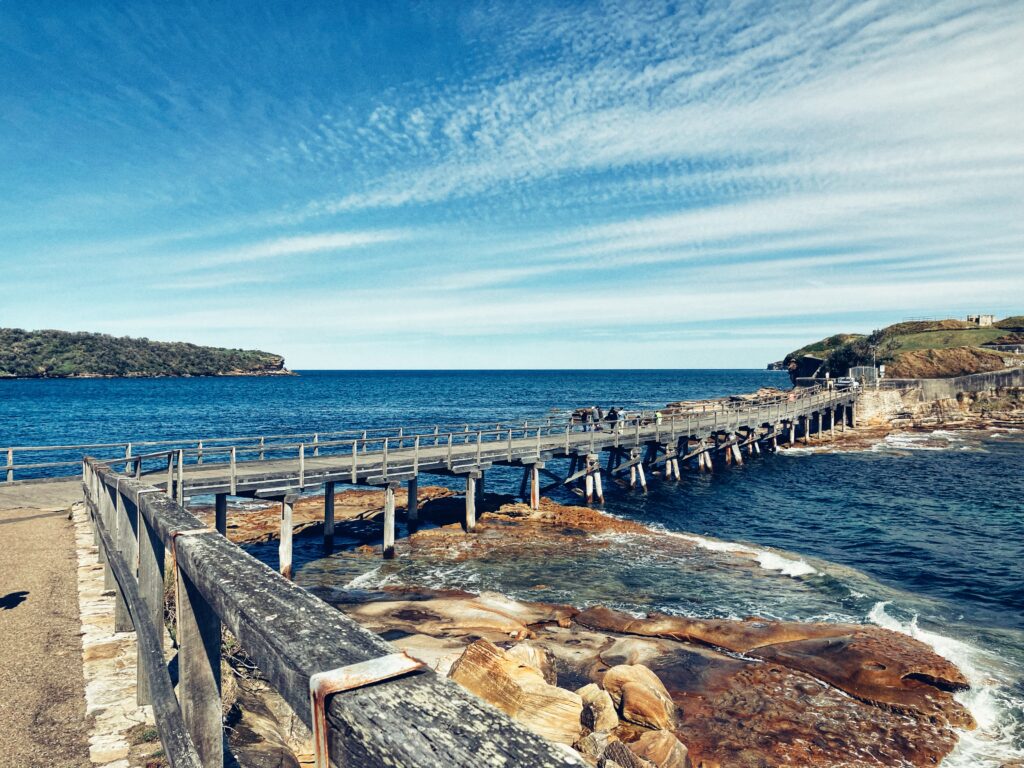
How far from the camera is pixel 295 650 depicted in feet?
5.20

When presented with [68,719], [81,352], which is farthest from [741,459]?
[81,352]

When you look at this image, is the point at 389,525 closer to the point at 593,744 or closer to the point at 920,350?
the point at 593,744

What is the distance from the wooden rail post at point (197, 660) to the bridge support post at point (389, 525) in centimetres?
2049

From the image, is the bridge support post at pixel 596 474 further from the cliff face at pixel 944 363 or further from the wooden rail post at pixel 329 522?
the cliff face at pixel 944 363

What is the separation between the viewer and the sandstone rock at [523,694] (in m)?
9.79

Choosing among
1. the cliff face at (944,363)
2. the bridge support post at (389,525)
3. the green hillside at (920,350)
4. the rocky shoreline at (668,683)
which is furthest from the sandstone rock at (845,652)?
the green hillside at (920,350)

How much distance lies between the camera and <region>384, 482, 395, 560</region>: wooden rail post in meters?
22.7

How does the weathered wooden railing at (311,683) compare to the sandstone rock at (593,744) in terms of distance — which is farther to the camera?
the sandstone rock at (593,744)

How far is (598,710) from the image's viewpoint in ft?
35.3

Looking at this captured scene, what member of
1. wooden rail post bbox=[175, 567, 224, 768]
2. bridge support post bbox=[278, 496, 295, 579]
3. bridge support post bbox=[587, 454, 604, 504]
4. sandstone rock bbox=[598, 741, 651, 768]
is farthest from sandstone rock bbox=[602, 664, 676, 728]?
bridge support post bbox=[587, 454, 604, 504]

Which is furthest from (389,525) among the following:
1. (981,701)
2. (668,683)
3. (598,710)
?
(981,701)

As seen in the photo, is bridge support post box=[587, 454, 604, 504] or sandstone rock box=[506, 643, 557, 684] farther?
bridge support post box=[587, 454, 604, 504]

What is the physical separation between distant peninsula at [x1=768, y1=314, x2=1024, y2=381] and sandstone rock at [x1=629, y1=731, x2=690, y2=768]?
7870cm

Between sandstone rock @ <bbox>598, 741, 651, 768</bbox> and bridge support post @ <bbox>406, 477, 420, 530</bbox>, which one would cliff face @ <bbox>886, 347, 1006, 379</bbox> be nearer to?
bridge support post @ <bbox>406, 477, 420, 530</bbox>
